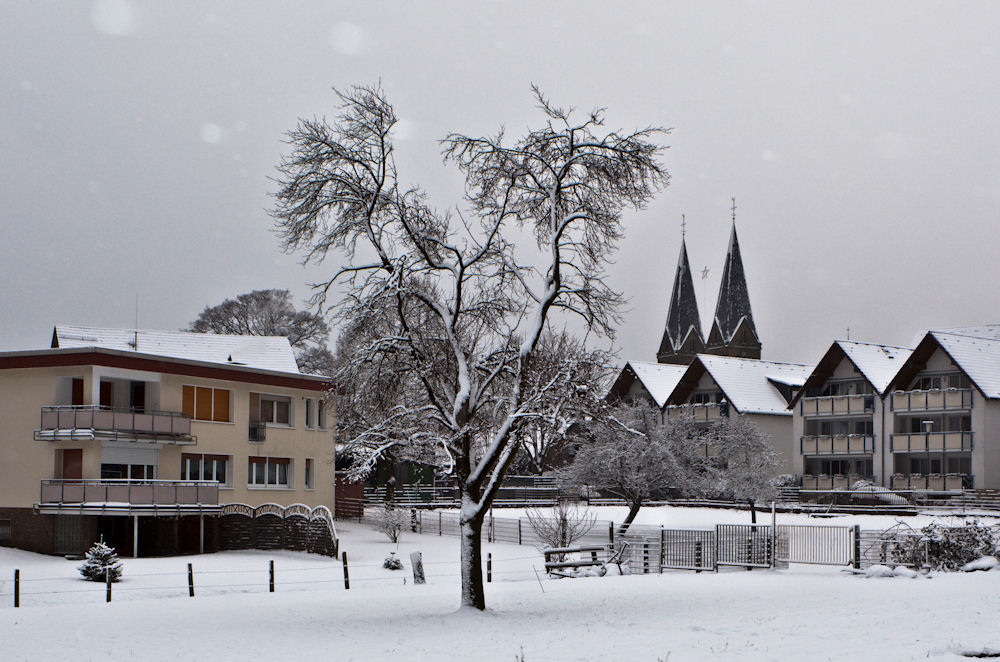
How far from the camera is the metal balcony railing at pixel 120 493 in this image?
3950 centimetres

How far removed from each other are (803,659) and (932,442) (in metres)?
53.4

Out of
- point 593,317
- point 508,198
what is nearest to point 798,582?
point 593,317

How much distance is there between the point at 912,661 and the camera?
46.7 feet

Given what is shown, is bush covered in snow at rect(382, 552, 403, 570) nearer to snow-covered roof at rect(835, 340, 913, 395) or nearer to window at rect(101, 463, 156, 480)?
window at rect(101, 463, 156, 480)

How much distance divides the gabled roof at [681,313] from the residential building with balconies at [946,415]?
163ft

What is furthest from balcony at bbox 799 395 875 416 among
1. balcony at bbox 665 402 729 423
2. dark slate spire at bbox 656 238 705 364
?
dark slate spire at bbox 656 238 705 364

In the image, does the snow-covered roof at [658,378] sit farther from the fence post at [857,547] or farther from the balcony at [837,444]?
the fence post at [857,547]

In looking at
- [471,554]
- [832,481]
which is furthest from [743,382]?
[471,554]

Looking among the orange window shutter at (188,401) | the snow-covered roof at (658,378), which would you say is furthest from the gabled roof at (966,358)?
the orange window shutter at (188,401)

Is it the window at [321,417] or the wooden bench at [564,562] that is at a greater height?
the window at [321,417]

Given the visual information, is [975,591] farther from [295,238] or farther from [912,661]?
[295,238]

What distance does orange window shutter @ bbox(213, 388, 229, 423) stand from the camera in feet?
149

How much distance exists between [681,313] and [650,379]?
34.3 metres

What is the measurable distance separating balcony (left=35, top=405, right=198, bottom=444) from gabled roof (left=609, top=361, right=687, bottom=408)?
4623 cm
